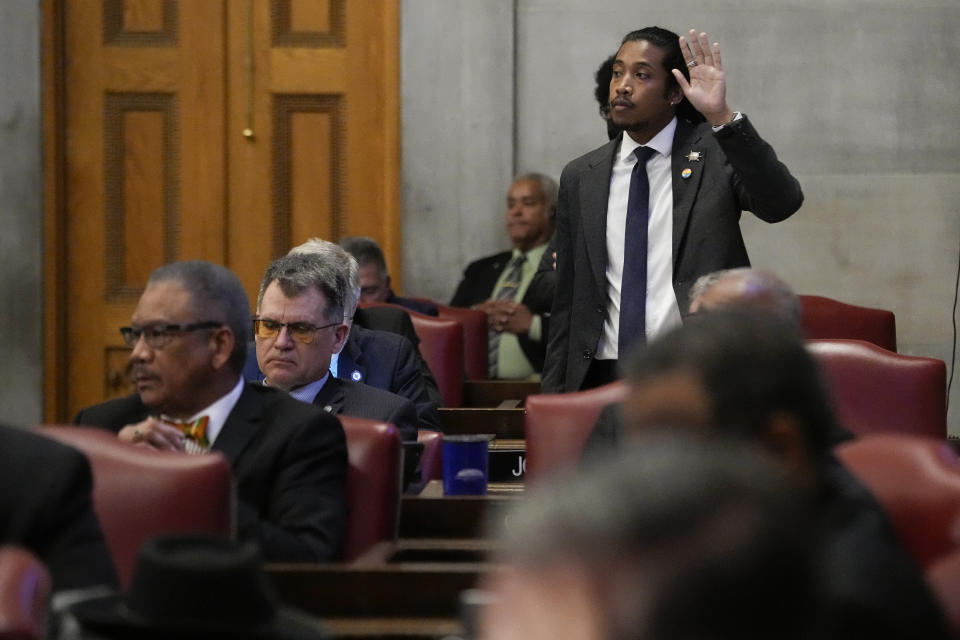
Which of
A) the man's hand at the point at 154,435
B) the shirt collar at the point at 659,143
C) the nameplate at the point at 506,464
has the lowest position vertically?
the nameplate at the point at 506,464

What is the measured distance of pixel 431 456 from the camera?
3465 mm

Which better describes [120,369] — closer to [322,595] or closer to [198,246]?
[198,246]

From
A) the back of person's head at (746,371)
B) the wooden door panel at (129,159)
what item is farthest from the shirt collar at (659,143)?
the wooden door panel at (129,159)

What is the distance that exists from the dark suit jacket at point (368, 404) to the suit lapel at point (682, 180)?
0.87 metres

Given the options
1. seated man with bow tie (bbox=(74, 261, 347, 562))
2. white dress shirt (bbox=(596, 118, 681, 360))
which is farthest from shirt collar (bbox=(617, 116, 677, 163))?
seated man with bow tie (bbox=(74, 261, 347, 562))

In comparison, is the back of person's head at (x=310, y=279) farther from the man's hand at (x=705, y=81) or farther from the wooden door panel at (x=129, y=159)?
the wooden door panel at (x=129, y=159)

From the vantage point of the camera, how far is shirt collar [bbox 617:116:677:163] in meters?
3.92

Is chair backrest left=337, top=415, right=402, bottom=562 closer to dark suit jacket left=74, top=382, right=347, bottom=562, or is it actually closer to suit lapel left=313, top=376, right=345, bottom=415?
dark suit jacket left=74, top=382, right=347, bottom=562

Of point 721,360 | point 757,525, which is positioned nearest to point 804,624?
point 757,525

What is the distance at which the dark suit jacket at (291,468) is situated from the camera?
2592 millimetres

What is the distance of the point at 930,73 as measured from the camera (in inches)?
234

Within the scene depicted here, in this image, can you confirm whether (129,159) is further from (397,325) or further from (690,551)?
(690,551)

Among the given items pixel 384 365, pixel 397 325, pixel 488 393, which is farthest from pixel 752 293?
pixel 488 393

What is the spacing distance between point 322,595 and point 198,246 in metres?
4.35
